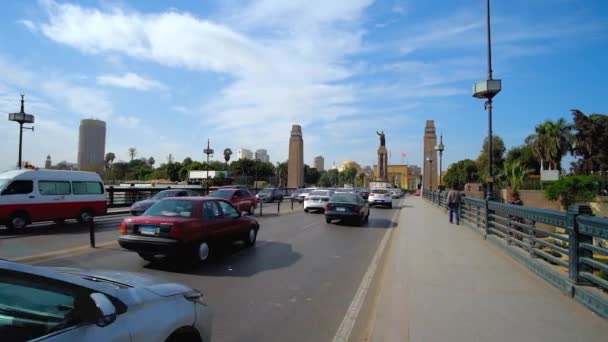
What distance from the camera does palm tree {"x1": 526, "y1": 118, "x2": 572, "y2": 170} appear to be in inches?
2087

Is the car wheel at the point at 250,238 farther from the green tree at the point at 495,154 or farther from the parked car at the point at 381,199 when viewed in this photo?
the green tree at the point at 495,154

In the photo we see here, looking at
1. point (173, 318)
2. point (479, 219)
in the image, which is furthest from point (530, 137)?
point (173, 318)

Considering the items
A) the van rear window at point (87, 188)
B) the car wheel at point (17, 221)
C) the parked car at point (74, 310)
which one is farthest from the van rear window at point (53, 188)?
the parked car at point (74, 310)

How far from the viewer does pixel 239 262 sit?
8.66m

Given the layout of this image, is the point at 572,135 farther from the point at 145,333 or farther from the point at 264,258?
the point at 145,333

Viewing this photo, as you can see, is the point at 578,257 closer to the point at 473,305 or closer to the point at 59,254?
the point at 473,305

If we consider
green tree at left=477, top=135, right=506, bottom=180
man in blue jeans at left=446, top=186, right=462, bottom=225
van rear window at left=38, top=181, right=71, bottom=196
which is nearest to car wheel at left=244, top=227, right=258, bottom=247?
van rear window at left=38, top=181, right=71, bottom=196

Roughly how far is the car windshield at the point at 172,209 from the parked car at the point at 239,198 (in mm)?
11541

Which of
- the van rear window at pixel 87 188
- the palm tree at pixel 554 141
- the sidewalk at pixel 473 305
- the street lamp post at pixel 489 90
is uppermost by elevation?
the palm tree at pixel 554 141

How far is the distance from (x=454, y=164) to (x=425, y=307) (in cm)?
10759

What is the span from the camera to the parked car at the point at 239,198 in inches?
821

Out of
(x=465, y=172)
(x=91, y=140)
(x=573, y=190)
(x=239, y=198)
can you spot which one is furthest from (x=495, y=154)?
(x=91, y=140)

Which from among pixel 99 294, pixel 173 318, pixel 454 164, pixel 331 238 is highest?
pixel 454 164

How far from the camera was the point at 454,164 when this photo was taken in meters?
105
